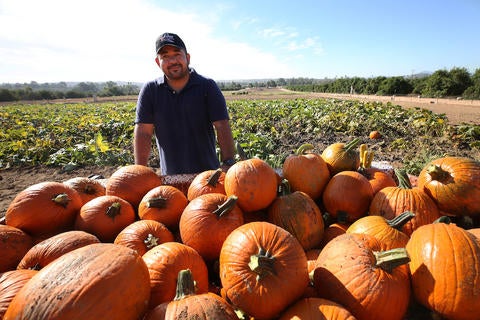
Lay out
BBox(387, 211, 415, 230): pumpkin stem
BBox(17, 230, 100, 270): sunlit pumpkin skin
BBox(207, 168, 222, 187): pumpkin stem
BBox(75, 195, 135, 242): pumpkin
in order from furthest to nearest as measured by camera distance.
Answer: BBox(207, 168, 222, 187): pumpkin stem
BBox(75, 195, 135, 242): pumpkin
BBox(387, 211, 415, 230): pumpkin stem
BBox(17, 230, 100, 270): sunlit pumpkin skin

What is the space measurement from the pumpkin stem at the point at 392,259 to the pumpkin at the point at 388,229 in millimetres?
300

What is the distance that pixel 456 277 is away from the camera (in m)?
1.25

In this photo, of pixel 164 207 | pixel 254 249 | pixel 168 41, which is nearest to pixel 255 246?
pixel 254 249

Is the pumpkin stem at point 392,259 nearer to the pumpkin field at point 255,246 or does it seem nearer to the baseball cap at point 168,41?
the pumpkin field at point 255,246

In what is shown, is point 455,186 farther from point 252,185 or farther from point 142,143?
point 142,143

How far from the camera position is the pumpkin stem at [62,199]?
2045 mm

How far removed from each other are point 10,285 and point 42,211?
792mm

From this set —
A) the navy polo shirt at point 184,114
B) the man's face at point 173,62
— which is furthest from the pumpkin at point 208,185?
the man's face at point 173,62

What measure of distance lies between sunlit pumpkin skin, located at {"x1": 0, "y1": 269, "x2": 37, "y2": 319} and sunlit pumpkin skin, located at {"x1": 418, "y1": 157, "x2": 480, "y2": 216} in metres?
2.50

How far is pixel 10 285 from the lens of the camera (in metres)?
1.32

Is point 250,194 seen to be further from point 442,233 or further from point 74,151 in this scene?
point 74,151

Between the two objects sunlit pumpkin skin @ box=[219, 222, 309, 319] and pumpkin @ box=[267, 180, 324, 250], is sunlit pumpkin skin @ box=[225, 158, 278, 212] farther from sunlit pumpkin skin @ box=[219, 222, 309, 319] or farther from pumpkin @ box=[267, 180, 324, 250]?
sunlit pumpkin skin @ box=[219, 222, 309, 319]

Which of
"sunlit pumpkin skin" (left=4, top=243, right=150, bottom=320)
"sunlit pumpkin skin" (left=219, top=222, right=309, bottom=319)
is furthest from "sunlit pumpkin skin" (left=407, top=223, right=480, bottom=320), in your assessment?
"sunlit pumpkin skin" (left=4, top=243, right=150, bottom=320)

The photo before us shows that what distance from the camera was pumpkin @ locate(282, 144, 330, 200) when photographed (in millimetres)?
2188
